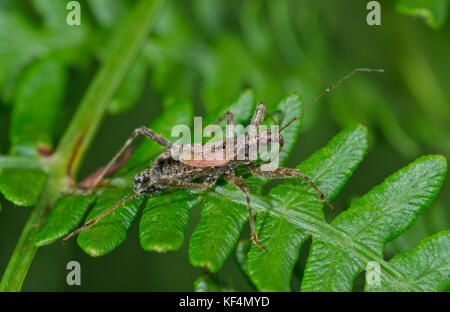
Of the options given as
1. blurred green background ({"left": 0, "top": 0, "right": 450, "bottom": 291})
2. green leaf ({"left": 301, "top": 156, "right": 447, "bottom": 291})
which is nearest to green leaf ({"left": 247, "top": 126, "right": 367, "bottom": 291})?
green leaf ({"left": 301, "top": 156, "right": 447, "bottom": 291})

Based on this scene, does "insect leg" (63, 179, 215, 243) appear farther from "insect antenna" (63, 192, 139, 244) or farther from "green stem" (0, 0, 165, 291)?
"green stem" (0, 0, 165, 291)

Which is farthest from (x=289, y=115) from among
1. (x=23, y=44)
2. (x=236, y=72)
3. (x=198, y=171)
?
(x=23, y=44)

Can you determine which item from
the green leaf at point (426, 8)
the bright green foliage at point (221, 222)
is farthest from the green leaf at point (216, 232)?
the green leaf at point (426, 8)

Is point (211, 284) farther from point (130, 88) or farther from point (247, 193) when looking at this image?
point (130, 88)

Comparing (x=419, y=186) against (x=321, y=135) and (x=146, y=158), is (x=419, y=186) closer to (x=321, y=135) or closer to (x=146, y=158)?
(x=146, y=158)

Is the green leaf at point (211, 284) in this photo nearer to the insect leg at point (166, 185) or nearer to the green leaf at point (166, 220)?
the green leaf at point (166, 220)

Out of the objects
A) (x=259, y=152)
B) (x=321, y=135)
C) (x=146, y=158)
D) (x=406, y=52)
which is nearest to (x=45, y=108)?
(x=146, y=158)
